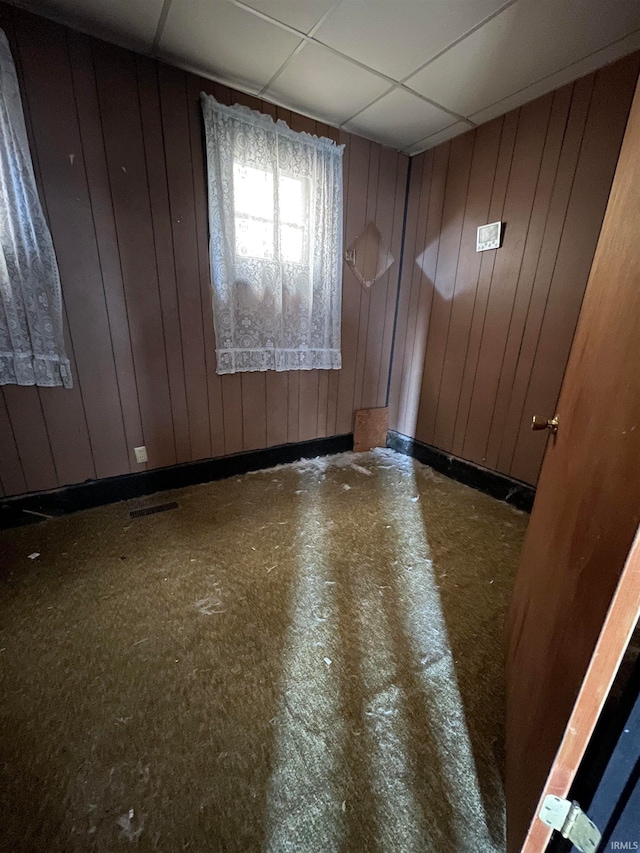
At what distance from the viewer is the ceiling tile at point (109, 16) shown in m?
1.41

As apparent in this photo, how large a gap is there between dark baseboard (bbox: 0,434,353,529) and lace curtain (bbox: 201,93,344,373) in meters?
0.66

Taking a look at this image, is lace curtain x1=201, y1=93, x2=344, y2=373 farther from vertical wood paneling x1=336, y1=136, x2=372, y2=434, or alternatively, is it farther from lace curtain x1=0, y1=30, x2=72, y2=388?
lace curtain x1=0, y1=30, x2=72, y2=388

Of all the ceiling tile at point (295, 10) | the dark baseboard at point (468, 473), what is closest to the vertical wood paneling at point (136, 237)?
the ceiling tile at point (295, 10)

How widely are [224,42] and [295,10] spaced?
394 mm

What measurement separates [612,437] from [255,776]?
112cm

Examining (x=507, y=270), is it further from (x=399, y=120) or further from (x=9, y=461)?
(x=9, y=461)

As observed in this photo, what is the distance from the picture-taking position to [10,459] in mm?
1741

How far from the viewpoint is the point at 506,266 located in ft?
7.00

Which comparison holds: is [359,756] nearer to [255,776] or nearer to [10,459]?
[255,776]

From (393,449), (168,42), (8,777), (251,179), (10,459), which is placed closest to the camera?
(8,777)

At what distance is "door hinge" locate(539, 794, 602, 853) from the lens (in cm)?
53

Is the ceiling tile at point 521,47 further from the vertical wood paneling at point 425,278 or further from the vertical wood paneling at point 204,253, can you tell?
the vertical wood paneling at point 204,253

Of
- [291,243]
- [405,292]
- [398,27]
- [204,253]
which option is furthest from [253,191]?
[405,292]

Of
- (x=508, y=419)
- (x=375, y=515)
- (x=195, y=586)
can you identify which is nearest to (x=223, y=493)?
(x=195, y=586)
